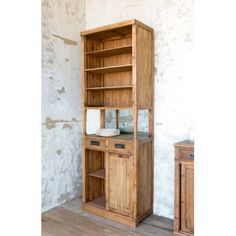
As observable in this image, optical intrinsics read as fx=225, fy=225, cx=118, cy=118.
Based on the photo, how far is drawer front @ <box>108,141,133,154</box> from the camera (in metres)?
2.61

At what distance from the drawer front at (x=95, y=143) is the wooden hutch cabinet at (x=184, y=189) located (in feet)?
Result: 3.13

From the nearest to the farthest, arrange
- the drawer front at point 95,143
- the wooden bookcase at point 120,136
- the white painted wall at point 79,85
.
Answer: the wooden bookcase at point 120,136 → the white painted wall at point 79,85 → the drawer front at point 95,143

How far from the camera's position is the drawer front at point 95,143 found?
284 centimetres

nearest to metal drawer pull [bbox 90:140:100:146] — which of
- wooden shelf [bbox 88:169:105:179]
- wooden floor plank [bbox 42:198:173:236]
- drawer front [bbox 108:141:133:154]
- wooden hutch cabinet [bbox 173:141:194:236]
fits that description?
drawer front [bbox 108:141:133:154]

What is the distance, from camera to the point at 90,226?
259 cm

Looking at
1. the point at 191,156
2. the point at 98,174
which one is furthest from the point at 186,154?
the point at 98,174

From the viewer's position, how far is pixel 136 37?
254 centimetres

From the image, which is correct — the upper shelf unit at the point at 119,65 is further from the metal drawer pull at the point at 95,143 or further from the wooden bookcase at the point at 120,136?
the metal drawer pull at the point at 95,143

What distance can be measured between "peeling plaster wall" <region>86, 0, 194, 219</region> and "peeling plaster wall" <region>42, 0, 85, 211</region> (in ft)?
3.25

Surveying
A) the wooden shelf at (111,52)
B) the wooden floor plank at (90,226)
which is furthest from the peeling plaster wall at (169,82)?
the wooden shelf at (111,52)

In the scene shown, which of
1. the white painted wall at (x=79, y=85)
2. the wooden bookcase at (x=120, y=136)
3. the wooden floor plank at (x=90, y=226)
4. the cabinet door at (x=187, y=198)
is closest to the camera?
the cabinet door at (x=187, y=198)
